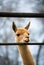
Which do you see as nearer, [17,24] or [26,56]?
[26,56]

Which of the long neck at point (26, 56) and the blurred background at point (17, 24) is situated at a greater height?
the long neck at point (26, 56)

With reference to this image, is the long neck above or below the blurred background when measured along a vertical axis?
above

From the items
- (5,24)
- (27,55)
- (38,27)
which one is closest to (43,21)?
(38,27)

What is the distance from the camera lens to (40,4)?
440 cm

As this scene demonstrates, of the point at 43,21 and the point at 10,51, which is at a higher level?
the point at 43,21

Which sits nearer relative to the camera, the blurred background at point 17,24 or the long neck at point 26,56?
the long neck at point 26,56

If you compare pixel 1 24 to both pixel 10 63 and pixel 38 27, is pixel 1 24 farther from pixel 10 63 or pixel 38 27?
pixel 10 63

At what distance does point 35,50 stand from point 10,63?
0.59 m

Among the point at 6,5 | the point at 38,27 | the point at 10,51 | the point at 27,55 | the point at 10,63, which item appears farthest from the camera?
the point at 6,5

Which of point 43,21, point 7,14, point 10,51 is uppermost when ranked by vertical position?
point 7,14

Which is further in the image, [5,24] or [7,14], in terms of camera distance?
[5,24]

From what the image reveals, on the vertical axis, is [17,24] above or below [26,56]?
below

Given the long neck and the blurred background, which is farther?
the blurred background

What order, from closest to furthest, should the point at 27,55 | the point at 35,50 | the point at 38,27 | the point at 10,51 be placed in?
the point at 27,55 < the point at 35,50 < the point at 10,51 < the point at 38,27
